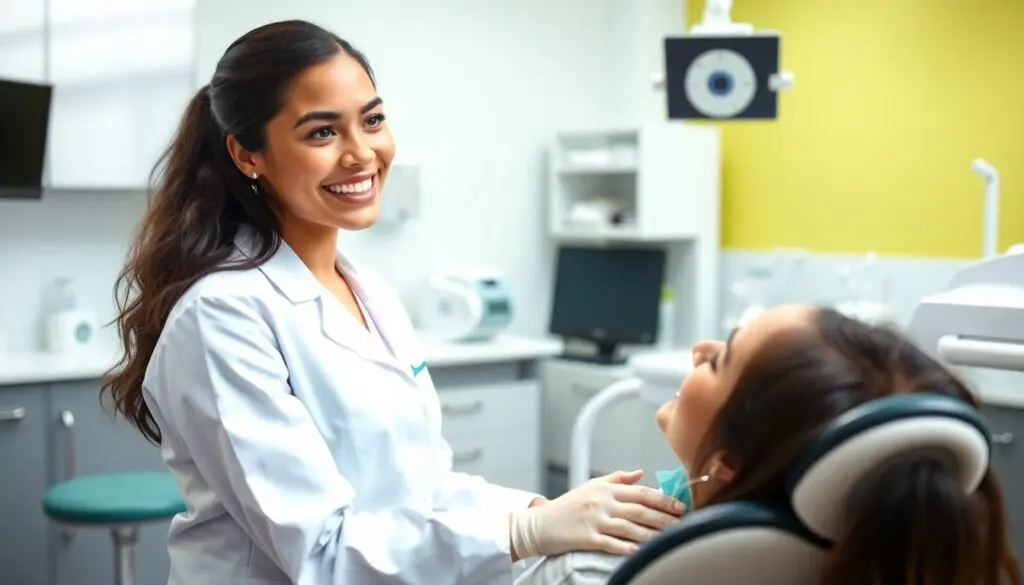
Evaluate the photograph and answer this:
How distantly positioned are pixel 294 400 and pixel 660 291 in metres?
2.91

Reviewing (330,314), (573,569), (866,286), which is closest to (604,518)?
(573,569)

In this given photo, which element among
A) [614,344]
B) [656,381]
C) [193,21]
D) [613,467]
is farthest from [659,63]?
[656,381]

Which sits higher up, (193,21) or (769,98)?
(193,21)

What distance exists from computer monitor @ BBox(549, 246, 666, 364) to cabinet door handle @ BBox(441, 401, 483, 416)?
25.1 inches

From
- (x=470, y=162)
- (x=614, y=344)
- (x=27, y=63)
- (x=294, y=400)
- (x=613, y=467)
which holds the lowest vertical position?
(x=613, y=467)

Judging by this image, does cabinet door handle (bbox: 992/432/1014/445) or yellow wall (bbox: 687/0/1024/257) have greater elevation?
yellow wall (bbox: 687/0/1024/257)

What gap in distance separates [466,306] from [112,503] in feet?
5.11

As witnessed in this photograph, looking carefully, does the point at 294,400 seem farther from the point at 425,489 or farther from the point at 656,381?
the point at 656,381

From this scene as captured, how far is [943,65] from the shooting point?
12.2 feet

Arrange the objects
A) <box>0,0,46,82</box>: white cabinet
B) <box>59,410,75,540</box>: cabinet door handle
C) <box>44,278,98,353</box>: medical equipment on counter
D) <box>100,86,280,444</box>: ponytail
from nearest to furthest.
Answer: <box>100,86,280,444</box>: ponytail, <box>59,410,75,540</box>: cabinet door handle, <box>0,0,46,82</box>: white cabinet, <box>44,278,98,353</box>: medical equipment on counter

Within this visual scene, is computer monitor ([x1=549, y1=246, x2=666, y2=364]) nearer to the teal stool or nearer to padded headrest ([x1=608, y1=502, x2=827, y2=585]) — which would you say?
the teal stool

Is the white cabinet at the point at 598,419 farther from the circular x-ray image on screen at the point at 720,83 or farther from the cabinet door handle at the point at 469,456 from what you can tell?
the circular x-ray image on screen at the point at 720,83

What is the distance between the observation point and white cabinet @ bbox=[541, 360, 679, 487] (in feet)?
13.4

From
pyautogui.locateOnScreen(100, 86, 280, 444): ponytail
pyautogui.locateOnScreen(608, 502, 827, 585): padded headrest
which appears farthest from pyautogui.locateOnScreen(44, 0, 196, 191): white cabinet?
pyautogui.locateOnScreen(608, 502, 827, 585): padded headrest
